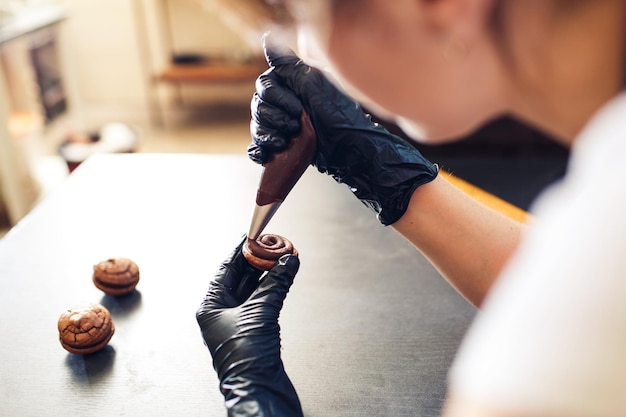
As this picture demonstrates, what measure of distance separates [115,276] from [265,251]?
0.33 m

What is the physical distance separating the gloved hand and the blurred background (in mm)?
1603

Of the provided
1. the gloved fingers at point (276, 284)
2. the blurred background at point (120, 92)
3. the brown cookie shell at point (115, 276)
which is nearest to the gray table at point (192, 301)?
the brown cookie shell at point (115, 276)

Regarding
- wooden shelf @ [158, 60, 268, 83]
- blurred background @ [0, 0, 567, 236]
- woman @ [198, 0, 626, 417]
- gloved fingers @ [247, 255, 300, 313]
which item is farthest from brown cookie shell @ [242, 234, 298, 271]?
wooden shelf @ [158, 60, 268, 83]

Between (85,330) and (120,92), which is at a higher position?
(85,330)

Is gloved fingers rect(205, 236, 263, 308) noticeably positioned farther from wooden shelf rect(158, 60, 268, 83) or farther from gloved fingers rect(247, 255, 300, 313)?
wooden shelf rect(158, 60, 268, 83)

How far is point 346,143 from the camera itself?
992mm

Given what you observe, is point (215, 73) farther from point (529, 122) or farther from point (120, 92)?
point (529, 122)

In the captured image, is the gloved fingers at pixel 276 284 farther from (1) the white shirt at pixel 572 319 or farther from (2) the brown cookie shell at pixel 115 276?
(1) the white shirt at pixel 572 319

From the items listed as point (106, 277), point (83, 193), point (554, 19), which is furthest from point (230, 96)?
point (554, 19)

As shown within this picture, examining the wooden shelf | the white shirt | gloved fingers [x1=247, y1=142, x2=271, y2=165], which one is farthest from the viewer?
the wooden shelf

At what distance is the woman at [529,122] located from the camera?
1.28 ft

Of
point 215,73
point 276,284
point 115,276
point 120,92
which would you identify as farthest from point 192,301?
point 120,92

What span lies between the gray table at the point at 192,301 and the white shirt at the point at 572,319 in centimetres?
45

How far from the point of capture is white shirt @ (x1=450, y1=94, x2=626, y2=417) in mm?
381
